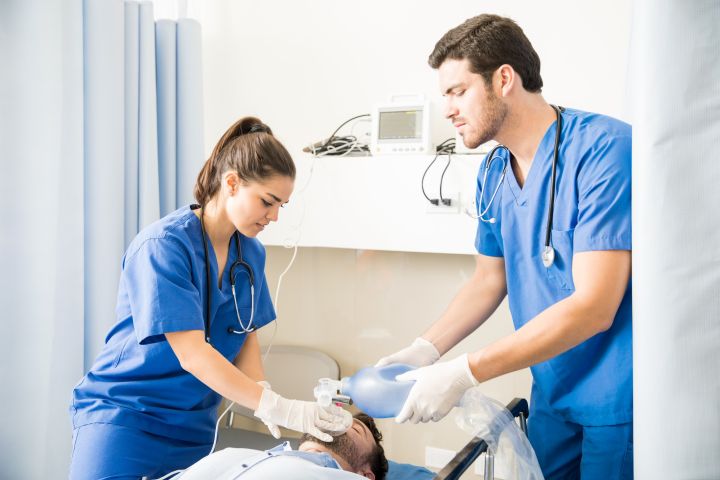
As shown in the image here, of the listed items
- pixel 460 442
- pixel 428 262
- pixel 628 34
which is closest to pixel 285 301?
pixel 428 262

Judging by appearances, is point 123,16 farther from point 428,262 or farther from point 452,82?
point 428,262

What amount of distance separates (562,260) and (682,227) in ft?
1.54

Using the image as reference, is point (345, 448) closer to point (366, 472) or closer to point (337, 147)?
point (366, 472)

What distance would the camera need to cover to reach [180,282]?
4.69 ft

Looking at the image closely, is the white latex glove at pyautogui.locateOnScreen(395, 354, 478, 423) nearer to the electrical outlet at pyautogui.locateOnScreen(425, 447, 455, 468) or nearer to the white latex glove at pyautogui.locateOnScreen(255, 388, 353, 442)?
the white latex glove at pyautogui.locateOnScreen(255, 388, 353, 442)

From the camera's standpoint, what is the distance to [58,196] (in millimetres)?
1849

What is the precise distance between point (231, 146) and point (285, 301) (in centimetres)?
124

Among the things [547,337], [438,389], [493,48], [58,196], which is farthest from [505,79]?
[58,196]

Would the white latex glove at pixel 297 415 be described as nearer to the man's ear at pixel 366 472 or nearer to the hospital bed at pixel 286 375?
the man's ear at pixel 366 472

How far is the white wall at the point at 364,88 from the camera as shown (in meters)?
2.13

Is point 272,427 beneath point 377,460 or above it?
above

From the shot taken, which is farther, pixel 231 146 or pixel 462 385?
pixel 231 146

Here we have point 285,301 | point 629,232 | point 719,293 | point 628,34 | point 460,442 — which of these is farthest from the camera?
point 285,301

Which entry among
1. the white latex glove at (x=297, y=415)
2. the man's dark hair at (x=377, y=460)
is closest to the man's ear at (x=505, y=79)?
the white latex glove at (x=297, y=415)
